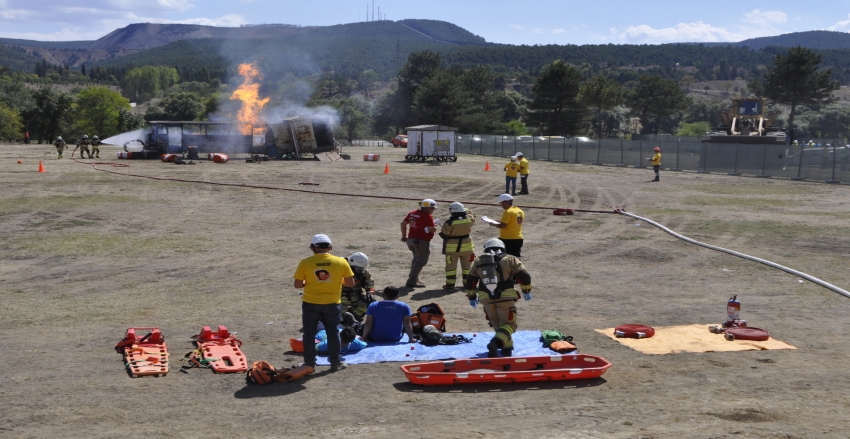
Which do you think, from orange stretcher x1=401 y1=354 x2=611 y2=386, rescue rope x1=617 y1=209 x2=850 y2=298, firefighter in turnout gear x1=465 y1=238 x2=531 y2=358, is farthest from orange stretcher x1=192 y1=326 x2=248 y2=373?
rescue rope x1=617 y1=209 x2=850 y2=298

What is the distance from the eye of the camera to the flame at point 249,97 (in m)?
53.3

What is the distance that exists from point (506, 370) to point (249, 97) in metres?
49.4

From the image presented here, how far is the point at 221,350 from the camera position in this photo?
10.0 metres

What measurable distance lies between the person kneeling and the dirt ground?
116cm

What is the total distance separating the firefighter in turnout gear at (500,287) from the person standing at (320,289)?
177 centimetres

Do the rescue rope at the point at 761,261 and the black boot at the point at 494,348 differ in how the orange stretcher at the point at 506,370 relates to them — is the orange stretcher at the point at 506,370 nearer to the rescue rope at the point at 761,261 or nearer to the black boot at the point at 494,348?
the black boot at the point at 494,348

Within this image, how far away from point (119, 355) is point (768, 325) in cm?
984

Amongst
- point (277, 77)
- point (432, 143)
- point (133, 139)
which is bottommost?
point (133, 139)

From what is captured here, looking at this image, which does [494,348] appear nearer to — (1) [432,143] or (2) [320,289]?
(2) [320,289]

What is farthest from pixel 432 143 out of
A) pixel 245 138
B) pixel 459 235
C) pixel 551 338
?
pixel 551 338

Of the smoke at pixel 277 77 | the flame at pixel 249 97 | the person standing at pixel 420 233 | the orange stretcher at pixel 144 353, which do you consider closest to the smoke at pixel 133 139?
the smoke at pixel 277 77

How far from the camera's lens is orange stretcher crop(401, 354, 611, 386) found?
8953 millimetres

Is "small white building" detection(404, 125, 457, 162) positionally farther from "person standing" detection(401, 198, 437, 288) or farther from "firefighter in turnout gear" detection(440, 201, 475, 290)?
"firefighter in turnout gear" detection(440, 201, 475, 290)

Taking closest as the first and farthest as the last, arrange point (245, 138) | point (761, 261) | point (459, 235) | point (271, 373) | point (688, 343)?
1. point (271, 373)
2. point (688, 343)
3. point (459, 235)
4. point (761, 261)
5. point (245, 138)
